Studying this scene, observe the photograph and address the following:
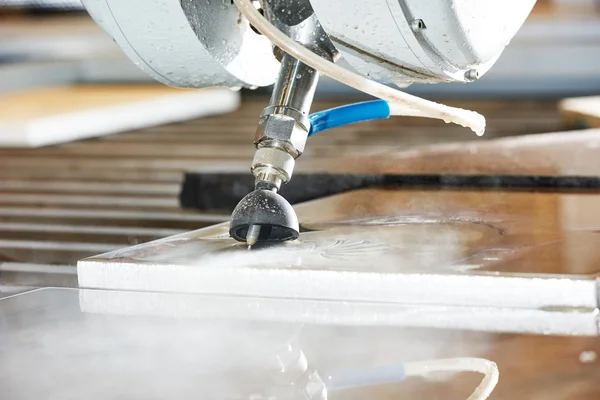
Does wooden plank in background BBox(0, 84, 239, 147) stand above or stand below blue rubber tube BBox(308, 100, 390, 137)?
below

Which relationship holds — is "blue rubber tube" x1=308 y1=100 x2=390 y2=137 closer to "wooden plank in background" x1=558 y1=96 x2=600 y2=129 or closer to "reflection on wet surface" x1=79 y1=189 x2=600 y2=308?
"reflection on wet surface" x1=79 y1=189 x2=600 y2=308

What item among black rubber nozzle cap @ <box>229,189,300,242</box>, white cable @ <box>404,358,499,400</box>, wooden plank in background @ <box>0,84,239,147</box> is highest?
black rubber nozzle cap @ <box>229,189,300,242</box>

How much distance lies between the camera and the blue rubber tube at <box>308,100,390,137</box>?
2.75 ft

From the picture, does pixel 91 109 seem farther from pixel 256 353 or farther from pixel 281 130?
pixel 256 353

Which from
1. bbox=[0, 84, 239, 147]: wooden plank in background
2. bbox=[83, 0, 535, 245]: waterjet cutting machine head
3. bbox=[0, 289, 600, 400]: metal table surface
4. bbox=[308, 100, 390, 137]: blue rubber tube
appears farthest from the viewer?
bbox=[0, 84, 239, 147]: wooden plank in background

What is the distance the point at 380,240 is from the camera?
33.2 inches

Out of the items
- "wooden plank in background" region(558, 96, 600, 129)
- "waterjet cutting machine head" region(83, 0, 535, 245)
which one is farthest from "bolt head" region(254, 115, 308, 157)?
"wooden plank in background" region(558, 96, 600, 129)

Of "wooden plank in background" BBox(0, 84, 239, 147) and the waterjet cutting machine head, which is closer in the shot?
the waterjet cutting machine head

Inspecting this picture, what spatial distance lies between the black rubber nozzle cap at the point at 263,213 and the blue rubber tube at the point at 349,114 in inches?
3.5

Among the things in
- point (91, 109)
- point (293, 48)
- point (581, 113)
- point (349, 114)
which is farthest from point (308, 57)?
point (91, 109)

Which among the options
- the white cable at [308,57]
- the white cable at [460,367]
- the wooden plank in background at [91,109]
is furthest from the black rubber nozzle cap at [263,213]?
the wooden plank in background at [91,109]

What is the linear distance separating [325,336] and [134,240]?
1.41ft

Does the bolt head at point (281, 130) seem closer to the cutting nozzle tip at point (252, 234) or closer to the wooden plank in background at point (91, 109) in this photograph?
the cutting nozzle tip at point (252, 234)

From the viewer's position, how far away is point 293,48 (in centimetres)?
72
